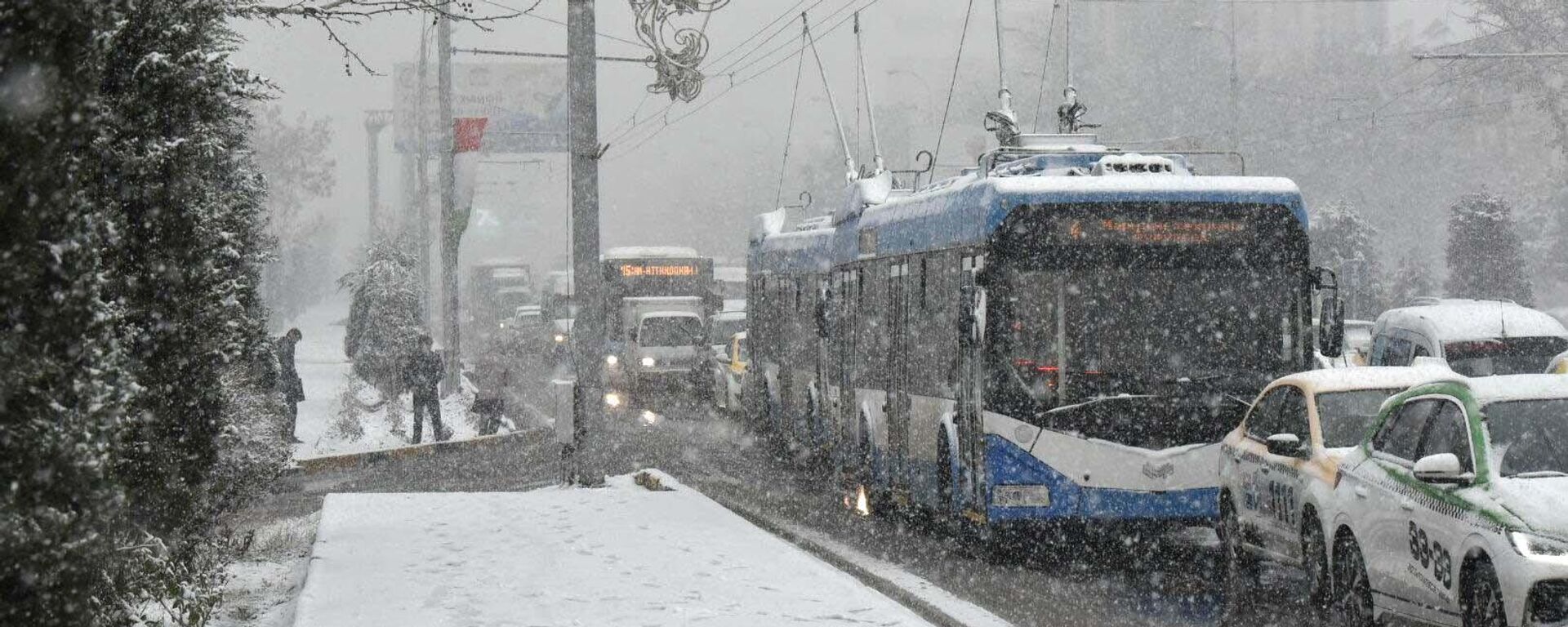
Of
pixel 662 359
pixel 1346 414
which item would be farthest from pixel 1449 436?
pixel 662 359

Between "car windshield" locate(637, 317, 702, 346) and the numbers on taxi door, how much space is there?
1298 inches

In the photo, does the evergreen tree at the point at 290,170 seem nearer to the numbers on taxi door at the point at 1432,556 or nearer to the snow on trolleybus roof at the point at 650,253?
the snow on trolleybus roof at the point at 650,253

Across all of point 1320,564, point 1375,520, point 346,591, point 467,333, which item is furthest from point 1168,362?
point 467,333

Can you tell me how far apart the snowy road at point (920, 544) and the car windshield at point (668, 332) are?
1347cm

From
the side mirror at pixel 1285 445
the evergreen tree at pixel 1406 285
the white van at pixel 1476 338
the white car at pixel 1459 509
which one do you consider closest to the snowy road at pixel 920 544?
the side mirror at pixel 1285 445

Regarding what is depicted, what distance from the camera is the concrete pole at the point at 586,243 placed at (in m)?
16.9

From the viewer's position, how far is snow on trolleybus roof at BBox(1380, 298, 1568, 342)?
18453mm

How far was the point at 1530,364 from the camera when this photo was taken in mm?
18953

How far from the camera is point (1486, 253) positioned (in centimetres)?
4778

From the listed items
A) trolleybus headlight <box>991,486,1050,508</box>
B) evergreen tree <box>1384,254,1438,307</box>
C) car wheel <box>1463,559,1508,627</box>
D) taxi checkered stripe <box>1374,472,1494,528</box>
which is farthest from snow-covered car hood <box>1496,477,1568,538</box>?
evergreen tree <box>1384,254,1438,307</box>

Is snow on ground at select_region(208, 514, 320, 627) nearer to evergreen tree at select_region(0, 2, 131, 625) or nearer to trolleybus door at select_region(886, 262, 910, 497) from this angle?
evergreen tree at select_region(0, 2, 131, 625)

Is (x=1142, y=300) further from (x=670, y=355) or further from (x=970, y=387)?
(x=670, y=355)

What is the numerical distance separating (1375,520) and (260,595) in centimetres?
665

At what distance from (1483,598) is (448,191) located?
30641mm
